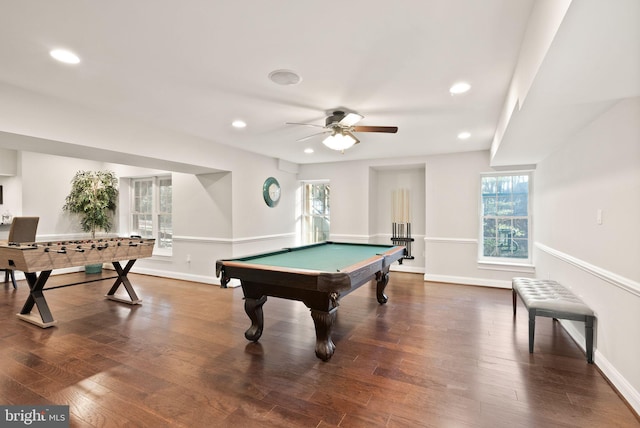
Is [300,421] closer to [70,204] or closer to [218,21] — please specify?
[218,21]

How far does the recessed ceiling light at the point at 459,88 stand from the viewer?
260 cm

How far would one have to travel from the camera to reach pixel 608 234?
234cm

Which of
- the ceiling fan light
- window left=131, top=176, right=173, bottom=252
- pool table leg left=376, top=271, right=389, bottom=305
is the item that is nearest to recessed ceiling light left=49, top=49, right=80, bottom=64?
the ceiling fan light

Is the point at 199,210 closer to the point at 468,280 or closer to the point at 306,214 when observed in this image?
the point at 306,214

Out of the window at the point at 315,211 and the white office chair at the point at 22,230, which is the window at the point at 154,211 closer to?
the white office chair at the point at 22,230

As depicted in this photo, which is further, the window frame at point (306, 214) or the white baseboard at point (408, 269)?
the window frame at point (306, 214)

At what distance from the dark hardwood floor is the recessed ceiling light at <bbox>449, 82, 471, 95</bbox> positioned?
237cm

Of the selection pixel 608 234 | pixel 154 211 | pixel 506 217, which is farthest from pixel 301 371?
pixel 154 211

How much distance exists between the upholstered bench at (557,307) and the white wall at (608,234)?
0.21ft

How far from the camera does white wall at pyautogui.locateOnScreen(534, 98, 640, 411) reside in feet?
6.61

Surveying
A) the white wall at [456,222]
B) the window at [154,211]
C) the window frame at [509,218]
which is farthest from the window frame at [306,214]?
the window frame at [509,218]

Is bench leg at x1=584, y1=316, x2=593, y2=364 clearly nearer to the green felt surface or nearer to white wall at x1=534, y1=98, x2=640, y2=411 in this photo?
white wall at x1=534, y1=98, x2=640, y2=411

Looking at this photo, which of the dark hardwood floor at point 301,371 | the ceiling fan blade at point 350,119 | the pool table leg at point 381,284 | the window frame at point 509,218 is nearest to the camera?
the dark hardwood floor at point 301,371

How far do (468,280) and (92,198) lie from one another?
751 centimetres
